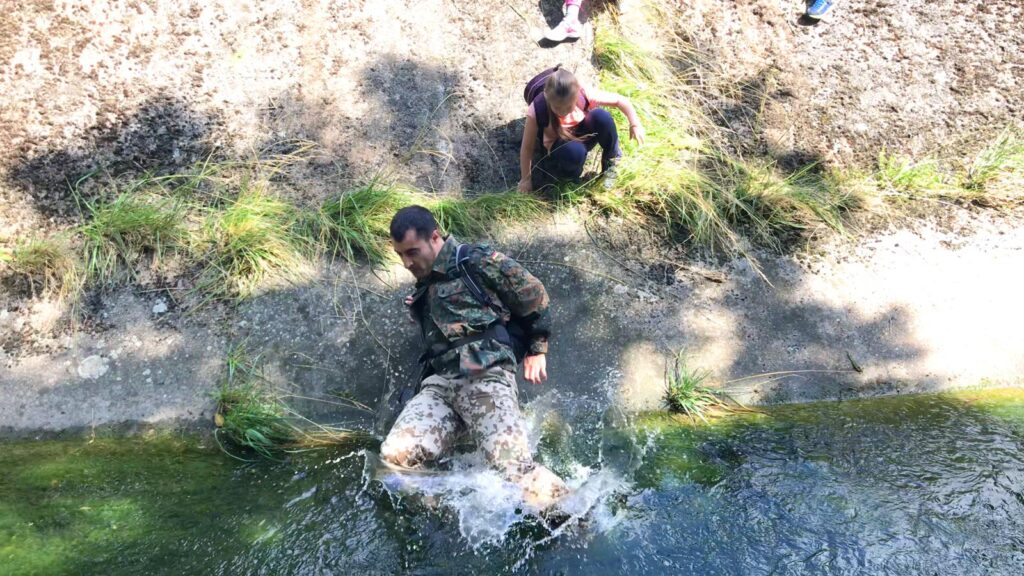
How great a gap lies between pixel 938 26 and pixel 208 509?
594 centimetres

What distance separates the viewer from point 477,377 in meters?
3.18

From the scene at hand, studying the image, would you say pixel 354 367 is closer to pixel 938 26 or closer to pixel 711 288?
pixel 711 288

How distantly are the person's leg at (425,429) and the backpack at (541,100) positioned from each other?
1.63m

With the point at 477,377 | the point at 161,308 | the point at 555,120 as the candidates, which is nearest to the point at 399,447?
the point at 477,377

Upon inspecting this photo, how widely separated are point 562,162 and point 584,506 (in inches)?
81.2

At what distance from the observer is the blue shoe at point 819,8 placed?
5340mm

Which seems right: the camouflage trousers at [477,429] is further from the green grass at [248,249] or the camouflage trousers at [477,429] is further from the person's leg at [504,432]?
the green grass at [248,249]

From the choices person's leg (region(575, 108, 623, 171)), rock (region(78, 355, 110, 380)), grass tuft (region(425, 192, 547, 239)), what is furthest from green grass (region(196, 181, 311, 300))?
person's leg (region(575, 108, 623, 171))

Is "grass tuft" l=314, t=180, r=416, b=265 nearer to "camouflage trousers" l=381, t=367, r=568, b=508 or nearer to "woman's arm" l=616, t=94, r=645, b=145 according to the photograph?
"camouflage trousers" l=381, t=367, r=568, b=508

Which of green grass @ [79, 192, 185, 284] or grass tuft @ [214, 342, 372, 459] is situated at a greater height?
green grass @ [79, 192, 185, 284]

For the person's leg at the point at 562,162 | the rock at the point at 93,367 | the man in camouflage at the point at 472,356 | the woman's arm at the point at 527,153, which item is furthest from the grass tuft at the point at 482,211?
the rock at the point at 93,367

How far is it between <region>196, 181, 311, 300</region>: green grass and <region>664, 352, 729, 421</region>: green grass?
7.00ft

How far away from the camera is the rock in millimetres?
3637

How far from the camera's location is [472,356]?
3129 millimetres
